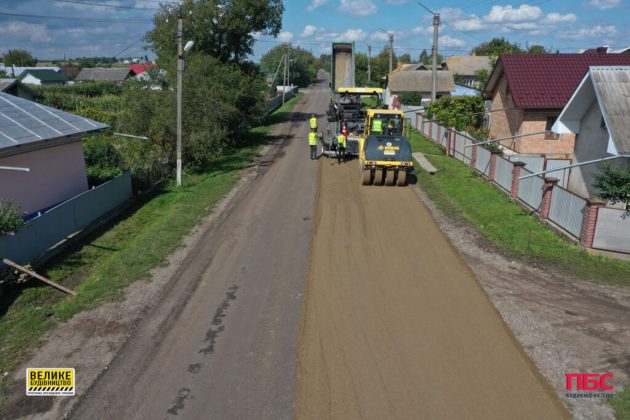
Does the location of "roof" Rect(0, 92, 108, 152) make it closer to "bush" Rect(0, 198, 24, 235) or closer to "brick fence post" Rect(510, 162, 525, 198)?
"bush" Rect(0, 198, 24, 235)

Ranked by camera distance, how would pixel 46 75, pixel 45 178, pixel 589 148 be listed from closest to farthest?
1. pixel 45 178
2. pixel 589 148
3. pixel 46 75

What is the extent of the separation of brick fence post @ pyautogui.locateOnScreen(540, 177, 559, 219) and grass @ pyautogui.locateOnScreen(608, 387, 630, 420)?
844 cm

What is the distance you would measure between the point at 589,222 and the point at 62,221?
14.1m

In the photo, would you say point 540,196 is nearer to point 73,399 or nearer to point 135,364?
point 135,364

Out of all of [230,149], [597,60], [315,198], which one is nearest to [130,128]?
[230,149]

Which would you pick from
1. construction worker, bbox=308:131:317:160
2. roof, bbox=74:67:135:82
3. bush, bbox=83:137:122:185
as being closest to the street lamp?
bush, bbox=83:137:122:185

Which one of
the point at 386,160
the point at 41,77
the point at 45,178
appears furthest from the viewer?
the point at 41,77

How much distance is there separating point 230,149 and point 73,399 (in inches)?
954

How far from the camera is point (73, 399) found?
742cm

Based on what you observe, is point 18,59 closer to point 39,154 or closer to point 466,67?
point 466,67

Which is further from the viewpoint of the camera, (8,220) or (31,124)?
(31,124)

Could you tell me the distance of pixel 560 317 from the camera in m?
9.62

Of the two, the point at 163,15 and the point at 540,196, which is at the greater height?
the point at 163,15

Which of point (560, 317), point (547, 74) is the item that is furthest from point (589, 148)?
point (547, 74)
